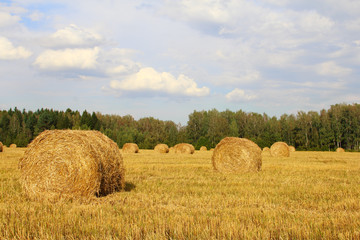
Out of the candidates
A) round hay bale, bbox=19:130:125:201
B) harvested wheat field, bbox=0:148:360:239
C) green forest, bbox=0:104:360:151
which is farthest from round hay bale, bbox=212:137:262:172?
green forest, bbox=0:104:360:151

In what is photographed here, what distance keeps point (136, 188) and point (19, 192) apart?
2.83m

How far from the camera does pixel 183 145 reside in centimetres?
3195

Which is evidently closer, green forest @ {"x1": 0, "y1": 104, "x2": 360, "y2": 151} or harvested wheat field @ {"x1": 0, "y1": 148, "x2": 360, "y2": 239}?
harvested wheat field @ {"x1": 0, "y1": 148, "x2": 360, "y2": 239}

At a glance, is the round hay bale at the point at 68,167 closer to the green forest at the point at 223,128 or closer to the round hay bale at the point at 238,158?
the round hay bale at the point at 238,158

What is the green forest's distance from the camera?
59062 millimetres

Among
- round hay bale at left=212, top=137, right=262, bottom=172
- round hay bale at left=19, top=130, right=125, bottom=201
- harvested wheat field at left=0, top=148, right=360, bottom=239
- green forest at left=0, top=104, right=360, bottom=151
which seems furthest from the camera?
green forest at left=0, top=104, right=360, bottom=151

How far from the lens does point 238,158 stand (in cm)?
1314

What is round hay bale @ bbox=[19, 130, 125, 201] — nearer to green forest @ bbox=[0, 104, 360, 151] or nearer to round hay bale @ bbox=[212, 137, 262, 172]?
round hay bale @ bbox=[212, 137, 262, 172]

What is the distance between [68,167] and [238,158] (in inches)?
308

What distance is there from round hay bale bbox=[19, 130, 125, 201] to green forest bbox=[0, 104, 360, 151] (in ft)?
145

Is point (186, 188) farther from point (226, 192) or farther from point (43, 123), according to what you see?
point (43, 123)

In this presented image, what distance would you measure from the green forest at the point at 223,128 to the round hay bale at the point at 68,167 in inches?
1735

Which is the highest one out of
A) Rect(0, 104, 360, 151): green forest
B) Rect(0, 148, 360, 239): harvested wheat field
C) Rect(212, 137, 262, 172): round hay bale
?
Rect(0, 104, 360, 151): green forest

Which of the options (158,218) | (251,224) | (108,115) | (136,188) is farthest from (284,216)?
(108,115)
